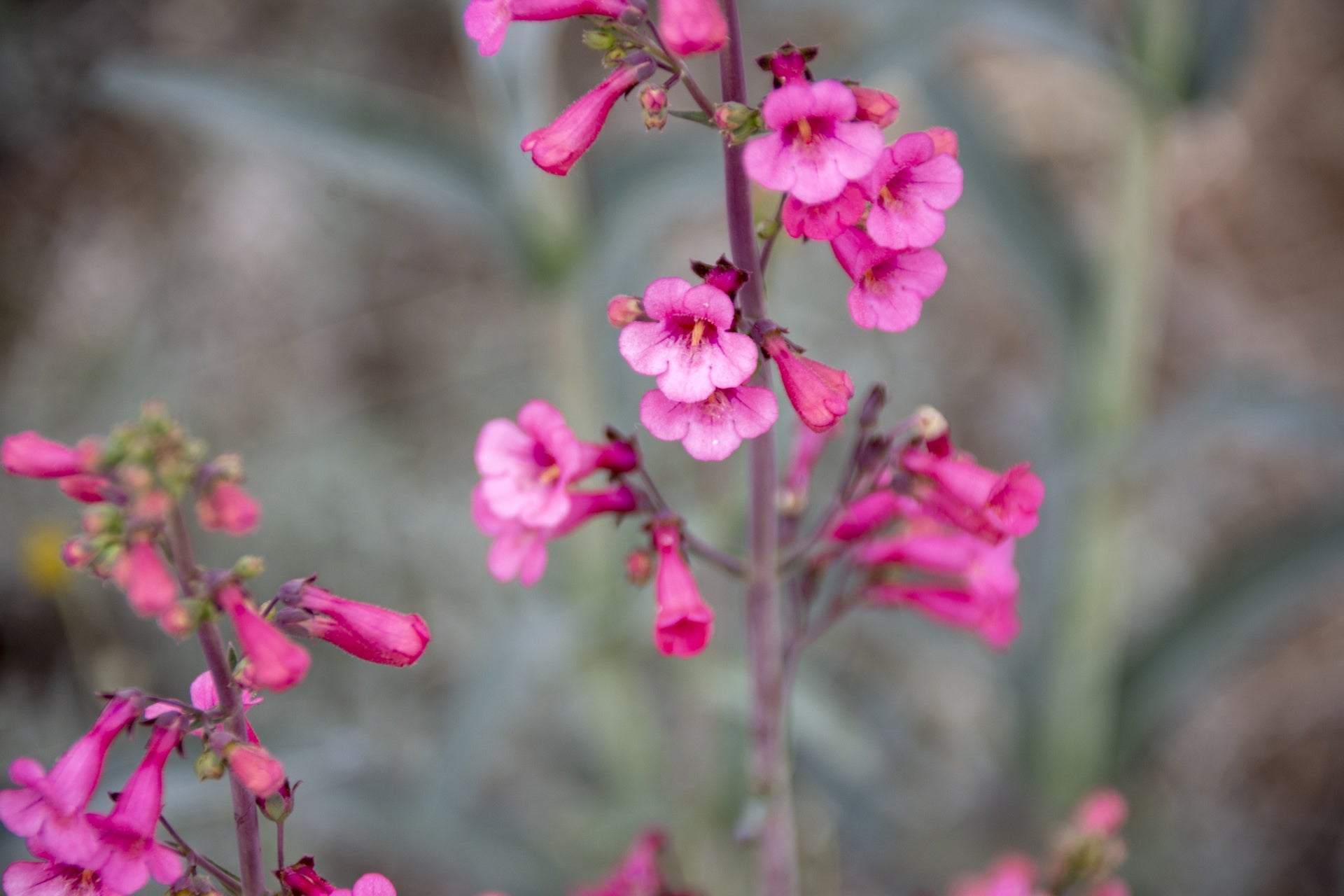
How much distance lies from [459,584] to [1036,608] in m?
1.93

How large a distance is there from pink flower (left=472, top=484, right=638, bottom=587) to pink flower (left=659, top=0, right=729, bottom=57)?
1.87 ft

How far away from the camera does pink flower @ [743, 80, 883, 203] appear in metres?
1.03

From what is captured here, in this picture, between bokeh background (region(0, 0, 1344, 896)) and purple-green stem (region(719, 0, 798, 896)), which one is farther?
bokeh background (region(0, 0, 1344, 896))

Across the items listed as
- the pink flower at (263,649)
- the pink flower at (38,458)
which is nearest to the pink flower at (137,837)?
the pink flower at (263,649)

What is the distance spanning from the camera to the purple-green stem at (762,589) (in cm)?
114

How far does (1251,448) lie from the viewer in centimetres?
396

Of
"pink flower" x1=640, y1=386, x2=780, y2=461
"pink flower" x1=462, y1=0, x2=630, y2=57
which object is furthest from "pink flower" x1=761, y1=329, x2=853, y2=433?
"pink flower" x1=462, y1=0, x2=630, y2=57

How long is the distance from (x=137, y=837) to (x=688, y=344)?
0.73m

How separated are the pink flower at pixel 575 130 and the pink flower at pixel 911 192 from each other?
293mm

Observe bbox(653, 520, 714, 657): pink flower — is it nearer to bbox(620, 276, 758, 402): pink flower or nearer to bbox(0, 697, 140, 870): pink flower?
bbox(620, 276, 758, 402): pink flower

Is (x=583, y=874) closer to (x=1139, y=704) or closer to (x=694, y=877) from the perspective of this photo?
(x=694, y=877)

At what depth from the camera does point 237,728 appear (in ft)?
3.64

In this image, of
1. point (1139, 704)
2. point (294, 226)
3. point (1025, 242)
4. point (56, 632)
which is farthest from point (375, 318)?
point (1139, 704)

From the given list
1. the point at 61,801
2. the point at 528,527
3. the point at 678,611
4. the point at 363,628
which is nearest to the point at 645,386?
the point at 528,527
